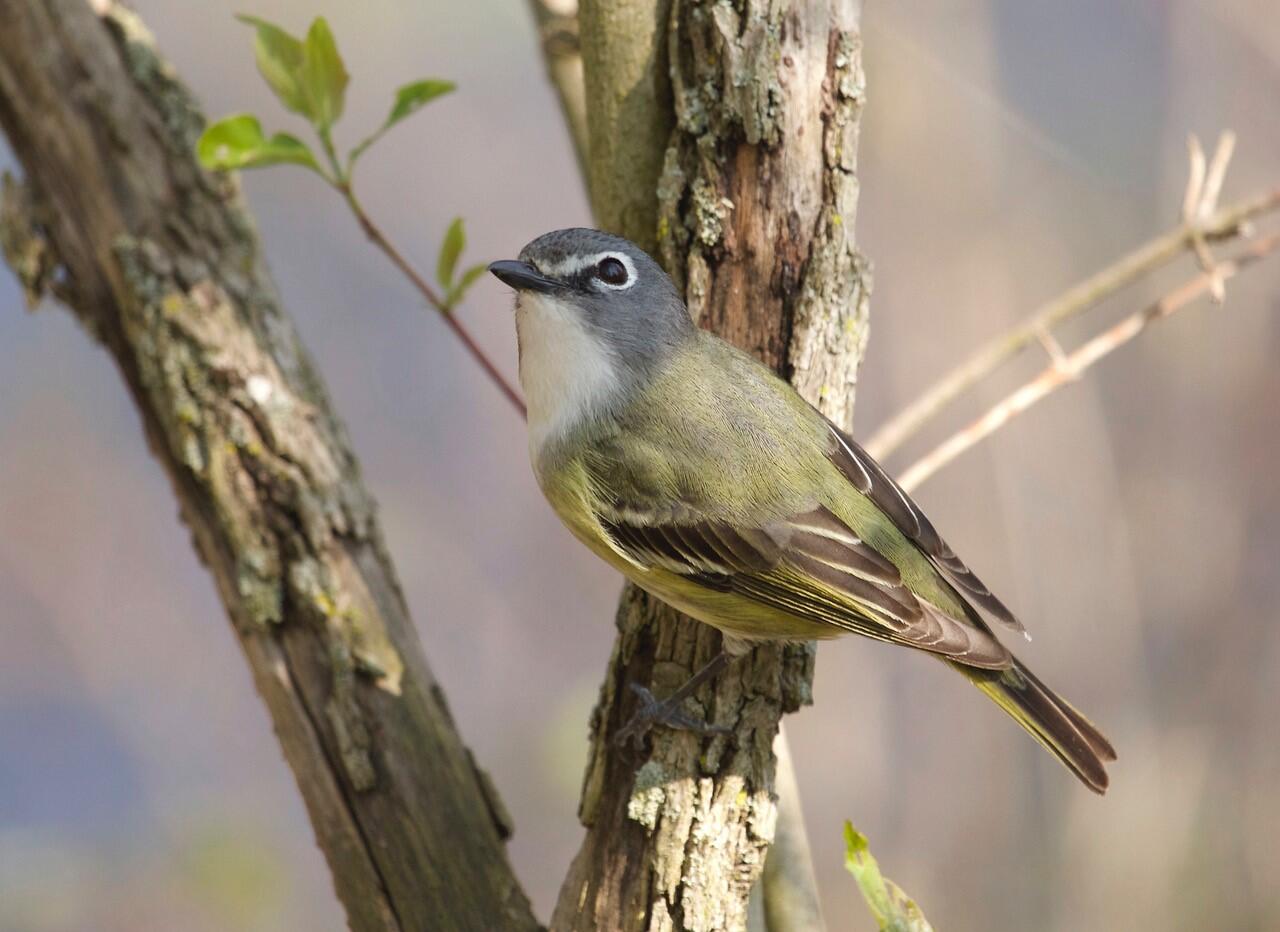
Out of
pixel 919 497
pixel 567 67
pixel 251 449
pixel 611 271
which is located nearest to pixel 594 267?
pixel 611 271

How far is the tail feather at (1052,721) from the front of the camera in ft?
9.25

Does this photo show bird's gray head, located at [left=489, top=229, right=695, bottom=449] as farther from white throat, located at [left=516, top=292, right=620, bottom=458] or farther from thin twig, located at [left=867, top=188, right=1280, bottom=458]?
thin twig, located at [left=867, top=188, right=1280, bottom=458]

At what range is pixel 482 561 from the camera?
22.5 feet

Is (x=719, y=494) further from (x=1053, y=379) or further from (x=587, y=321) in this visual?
(x=1053, y=379)

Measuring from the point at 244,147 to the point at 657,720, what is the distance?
1.56 metres

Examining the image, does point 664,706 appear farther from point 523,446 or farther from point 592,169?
point 523,446

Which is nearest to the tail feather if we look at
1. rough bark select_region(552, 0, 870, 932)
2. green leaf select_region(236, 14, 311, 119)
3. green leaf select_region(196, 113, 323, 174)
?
rough bark select_region(552, 0, 870, 932)

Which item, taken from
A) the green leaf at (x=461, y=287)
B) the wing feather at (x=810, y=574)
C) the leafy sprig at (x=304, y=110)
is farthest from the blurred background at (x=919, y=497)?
the leafy sprig at (x=304, y=110)

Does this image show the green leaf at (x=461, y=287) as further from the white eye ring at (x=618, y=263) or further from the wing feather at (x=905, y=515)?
the wing feather at (x=905, y=515)

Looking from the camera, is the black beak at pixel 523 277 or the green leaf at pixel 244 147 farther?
the black beak at pixel 523 277

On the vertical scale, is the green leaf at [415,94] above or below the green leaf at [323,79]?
below

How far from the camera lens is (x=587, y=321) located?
2.98 meters

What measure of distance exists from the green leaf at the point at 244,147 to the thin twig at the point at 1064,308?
1554 millimetres

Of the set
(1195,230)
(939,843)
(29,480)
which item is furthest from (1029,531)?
(29,480)
